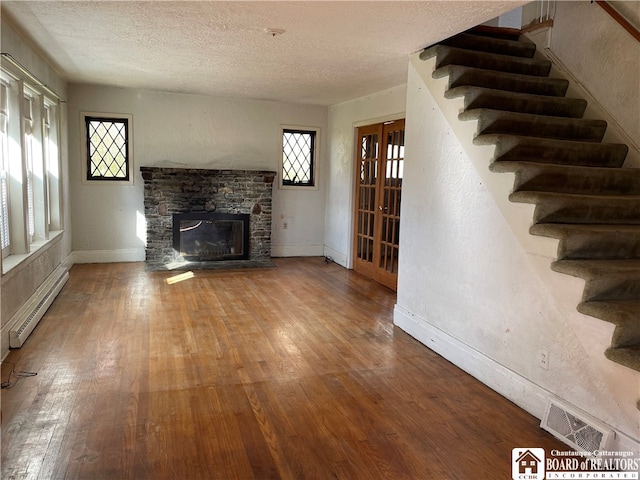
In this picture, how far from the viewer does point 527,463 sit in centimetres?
231

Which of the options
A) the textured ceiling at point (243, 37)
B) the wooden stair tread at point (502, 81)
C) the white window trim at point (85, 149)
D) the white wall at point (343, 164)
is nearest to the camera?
the textured ceiling at point (243, 37)

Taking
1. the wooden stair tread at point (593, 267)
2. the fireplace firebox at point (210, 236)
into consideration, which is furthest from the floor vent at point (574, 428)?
the fireplace firebox at point (210, 236)

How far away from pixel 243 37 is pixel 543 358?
3.12m

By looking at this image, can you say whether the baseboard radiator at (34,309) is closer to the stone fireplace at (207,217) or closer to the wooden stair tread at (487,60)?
the stone fireplace at (207,217)

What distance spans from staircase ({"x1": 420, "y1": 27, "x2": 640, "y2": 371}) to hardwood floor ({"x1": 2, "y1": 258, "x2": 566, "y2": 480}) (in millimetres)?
886

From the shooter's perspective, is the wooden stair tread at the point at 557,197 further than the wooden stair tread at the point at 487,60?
No

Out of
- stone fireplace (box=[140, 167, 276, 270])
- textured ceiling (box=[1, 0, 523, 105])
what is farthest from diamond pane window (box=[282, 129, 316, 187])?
textured ceiling (box=[1, 0, 523, 105])

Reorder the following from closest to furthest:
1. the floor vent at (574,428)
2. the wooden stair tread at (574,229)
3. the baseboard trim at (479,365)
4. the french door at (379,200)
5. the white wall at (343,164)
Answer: the floor vent at (574,428), the wooden stair tread at (574,229), the baseboard trim at (479,365), the french door at (379,200), the white wall at (343,164)

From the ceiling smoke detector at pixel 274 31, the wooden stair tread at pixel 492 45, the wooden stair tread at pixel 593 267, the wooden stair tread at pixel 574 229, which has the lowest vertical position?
the wooden stair tread at pixel 593 267

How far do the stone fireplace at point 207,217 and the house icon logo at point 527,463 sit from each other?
A: 4.92 m

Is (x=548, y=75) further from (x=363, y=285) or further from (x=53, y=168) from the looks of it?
(x=53, y=168)

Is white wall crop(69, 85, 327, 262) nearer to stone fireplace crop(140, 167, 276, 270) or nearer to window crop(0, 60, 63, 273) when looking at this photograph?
stone fireplace crop(140, 167, 276, 270)

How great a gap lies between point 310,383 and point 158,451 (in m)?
1.08

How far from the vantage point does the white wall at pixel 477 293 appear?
8.28ft
